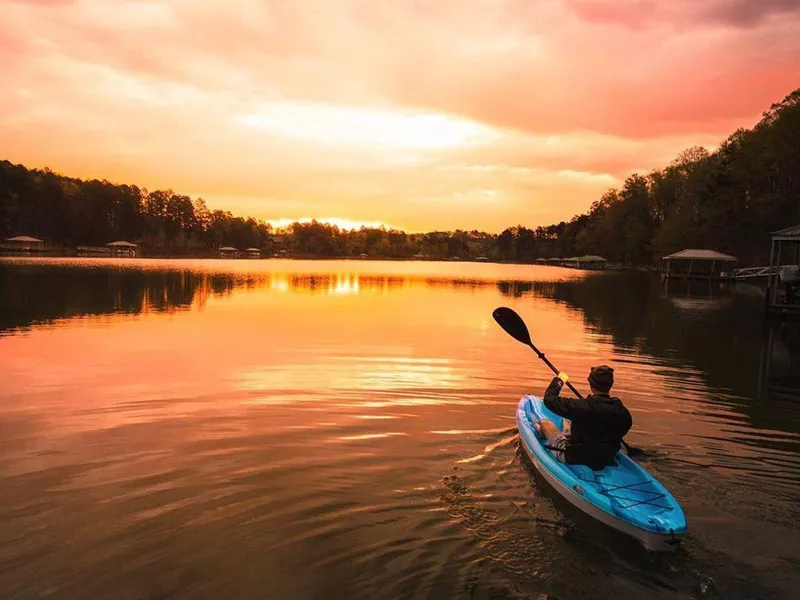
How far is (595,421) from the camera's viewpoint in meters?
6.21

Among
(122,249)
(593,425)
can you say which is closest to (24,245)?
(122,249)

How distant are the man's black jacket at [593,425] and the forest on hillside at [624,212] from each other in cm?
6841

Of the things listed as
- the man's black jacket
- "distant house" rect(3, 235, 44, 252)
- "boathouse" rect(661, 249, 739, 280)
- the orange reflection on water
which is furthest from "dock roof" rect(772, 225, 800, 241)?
"distant house" rect(3, 235, 44, 252)

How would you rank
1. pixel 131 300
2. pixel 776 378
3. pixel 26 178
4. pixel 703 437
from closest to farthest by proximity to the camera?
pixel 703 437
pixel 776 378
pixel 131 300
pixel 26 178

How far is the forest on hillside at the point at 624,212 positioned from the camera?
209 feet

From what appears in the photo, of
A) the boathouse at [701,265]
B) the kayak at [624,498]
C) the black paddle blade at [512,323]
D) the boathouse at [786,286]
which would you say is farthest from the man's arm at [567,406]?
the boathouse at [701,265]

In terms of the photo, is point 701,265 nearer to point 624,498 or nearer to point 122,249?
point 624,498

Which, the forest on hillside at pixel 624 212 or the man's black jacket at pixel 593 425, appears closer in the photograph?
the man's black jacket at pixel 593 425

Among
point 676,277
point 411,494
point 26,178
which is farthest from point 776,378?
point 26,178

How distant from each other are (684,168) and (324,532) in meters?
107

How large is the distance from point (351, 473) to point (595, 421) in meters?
3.36

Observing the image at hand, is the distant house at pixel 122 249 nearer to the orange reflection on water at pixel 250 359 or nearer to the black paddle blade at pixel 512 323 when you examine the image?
the orange reflection on water at pixel 250 359

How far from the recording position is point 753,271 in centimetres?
6191

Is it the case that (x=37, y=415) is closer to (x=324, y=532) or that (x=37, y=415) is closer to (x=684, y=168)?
(x=324, y=532)
